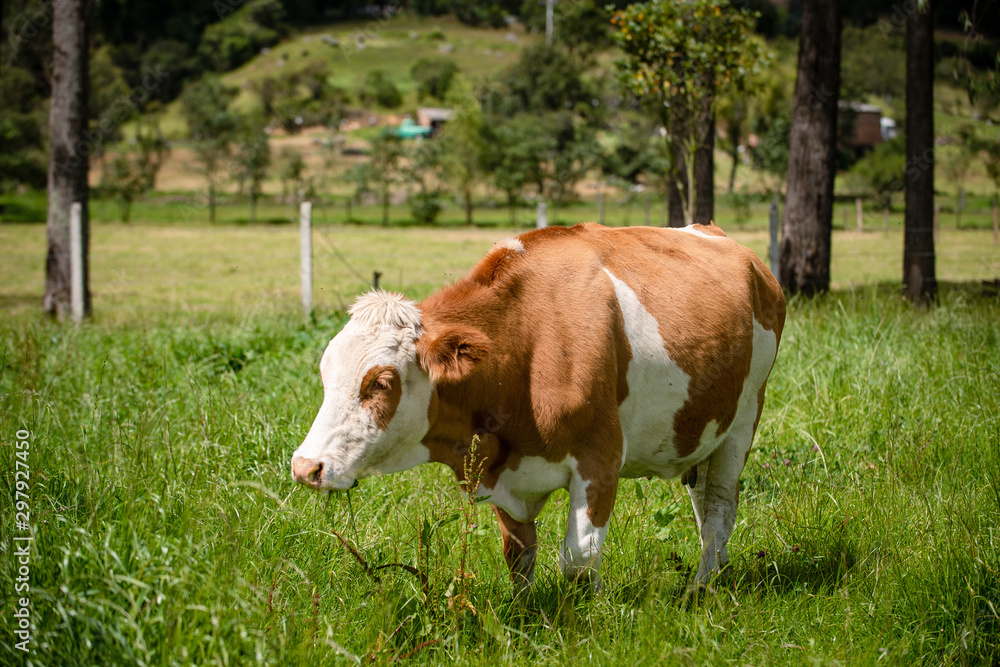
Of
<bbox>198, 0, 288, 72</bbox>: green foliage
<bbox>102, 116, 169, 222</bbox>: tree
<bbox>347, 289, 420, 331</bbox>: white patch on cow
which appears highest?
<bbox>198, 0, 288, 72</bbox>: green foliage

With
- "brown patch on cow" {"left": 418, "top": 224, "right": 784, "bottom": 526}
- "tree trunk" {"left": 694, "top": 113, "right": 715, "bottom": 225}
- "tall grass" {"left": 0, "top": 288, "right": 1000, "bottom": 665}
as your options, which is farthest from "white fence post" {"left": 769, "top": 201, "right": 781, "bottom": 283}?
"brown patch on cow" {"left": 418, "top": 224, "right": 784, "bottom": 526}

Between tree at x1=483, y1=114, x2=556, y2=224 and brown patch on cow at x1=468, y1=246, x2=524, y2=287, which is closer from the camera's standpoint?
brown patch on cow at x1=468, y1=246, x2=524, y2=287

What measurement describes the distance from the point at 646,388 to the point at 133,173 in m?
44.2

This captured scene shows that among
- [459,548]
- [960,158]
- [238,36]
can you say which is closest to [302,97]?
[238,36]

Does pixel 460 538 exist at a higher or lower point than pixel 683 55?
lower

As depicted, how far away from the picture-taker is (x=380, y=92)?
8756 cm

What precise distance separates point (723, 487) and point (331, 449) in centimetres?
206

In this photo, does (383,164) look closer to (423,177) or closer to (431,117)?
(423,177)

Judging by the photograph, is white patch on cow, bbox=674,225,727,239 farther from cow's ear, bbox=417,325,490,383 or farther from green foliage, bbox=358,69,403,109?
green foliage, bbox=358,69,403,109

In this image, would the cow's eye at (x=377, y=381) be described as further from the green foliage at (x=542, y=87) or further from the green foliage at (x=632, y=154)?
the green foliage at (x=542, y=87)

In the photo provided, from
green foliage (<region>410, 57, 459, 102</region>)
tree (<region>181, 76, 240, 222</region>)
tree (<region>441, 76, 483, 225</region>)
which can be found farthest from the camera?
green foliage (<region>410, 57, 459, 102</region>)

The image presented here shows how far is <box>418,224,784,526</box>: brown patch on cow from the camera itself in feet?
9.64

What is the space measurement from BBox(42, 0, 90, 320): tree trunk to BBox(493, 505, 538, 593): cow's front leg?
927 centimetres

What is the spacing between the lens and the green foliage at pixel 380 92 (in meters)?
87.5
